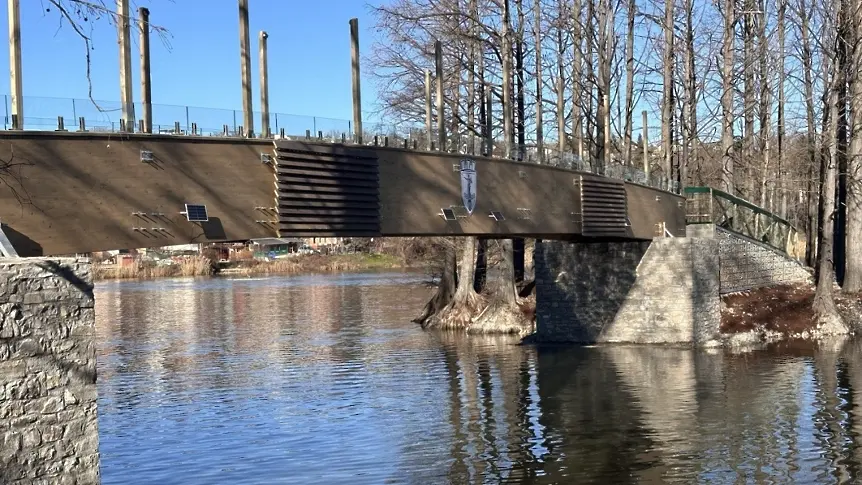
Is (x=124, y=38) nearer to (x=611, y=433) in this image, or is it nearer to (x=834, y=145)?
(x=611, y=433)

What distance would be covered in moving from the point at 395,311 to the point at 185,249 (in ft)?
229

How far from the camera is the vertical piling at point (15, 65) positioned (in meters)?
16.7

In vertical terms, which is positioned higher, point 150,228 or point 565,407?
point 150,228

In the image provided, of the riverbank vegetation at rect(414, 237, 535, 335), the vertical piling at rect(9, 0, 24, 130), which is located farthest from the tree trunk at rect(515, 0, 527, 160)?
the vertical piling at rect(9, 0, 24, 130)

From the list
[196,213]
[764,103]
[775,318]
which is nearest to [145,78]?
[196,213]

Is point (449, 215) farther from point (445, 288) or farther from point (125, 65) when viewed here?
point (445, 288)

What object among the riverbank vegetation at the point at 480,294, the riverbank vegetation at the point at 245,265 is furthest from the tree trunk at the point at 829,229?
the riverbank vegetation at the point at 245,265

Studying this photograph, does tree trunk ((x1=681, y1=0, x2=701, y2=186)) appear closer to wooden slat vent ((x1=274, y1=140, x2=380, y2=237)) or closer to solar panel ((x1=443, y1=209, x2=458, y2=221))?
solar panel ((x1=443, y1=209, x2=458, y2=221))

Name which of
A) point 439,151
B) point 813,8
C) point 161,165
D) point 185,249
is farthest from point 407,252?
point 185,249

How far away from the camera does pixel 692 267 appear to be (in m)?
35.7

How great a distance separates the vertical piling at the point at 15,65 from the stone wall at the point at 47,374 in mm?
5210

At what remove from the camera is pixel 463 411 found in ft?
82.2

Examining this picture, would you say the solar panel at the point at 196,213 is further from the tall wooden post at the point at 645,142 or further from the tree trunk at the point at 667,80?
the tree trunk at the point at 667,80

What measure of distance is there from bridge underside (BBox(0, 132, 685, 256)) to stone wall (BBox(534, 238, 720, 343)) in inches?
302
